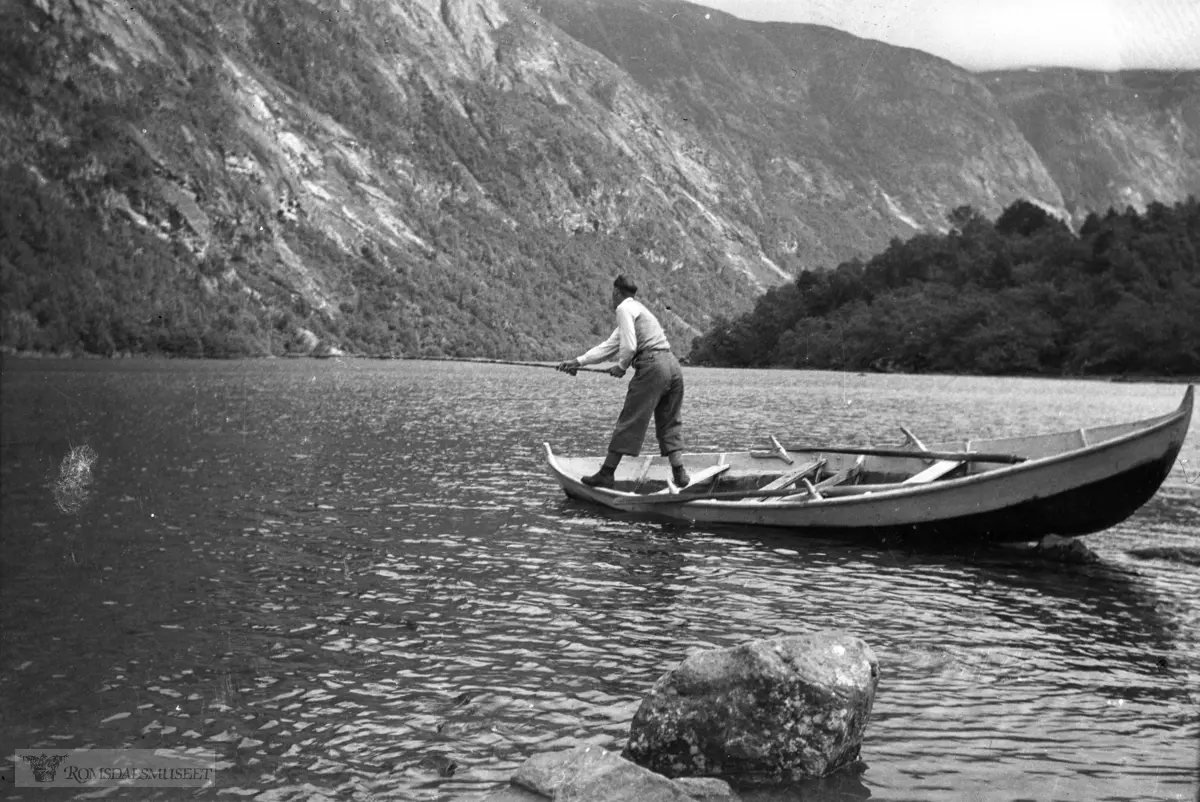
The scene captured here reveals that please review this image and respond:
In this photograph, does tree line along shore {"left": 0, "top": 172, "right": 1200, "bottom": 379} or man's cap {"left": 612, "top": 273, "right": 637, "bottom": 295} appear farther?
tree line along shore {"left": 0, "top": 172, "right": 1200, "bottom": 379}

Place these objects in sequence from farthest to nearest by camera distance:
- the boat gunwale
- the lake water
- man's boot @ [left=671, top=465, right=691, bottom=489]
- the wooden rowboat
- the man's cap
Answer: man's boot @ [left=671, top=465, right=691, bottom=489] → the man's cap → the wooden rowboat → the boat gunwale → the lake water

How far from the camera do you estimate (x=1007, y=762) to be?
348 inches

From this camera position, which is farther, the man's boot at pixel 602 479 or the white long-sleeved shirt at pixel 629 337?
the man's boot at pixel 602 479

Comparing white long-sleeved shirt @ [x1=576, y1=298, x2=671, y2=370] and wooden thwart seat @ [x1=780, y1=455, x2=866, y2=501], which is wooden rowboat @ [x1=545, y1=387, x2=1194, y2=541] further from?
white long-sleeved shirt @ [x1=576, y1=298, x2=671, y2=370]

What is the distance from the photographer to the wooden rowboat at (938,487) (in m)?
16.4

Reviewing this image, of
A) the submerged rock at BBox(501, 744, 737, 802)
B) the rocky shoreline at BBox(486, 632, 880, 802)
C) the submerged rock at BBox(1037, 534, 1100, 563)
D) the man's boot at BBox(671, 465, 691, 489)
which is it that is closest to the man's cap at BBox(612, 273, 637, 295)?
the man's boot at BBox(671, 465, 691, 489)

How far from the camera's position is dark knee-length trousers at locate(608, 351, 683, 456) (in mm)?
19828

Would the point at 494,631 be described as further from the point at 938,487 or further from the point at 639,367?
the point at 639,367

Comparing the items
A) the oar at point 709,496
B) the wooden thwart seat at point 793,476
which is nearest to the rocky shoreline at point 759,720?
the oar at point 709,496

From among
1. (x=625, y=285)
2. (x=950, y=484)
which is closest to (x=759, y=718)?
(x=950, y=484)

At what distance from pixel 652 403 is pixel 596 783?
1278 cm

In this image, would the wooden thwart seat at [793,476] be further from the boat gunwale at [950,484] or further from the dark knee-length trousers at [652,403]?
the dark knee-length trousers at [652,403]

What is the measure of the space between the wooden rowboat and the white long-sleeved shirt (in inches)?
112

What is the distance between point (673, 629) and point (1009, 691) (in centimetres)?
382
